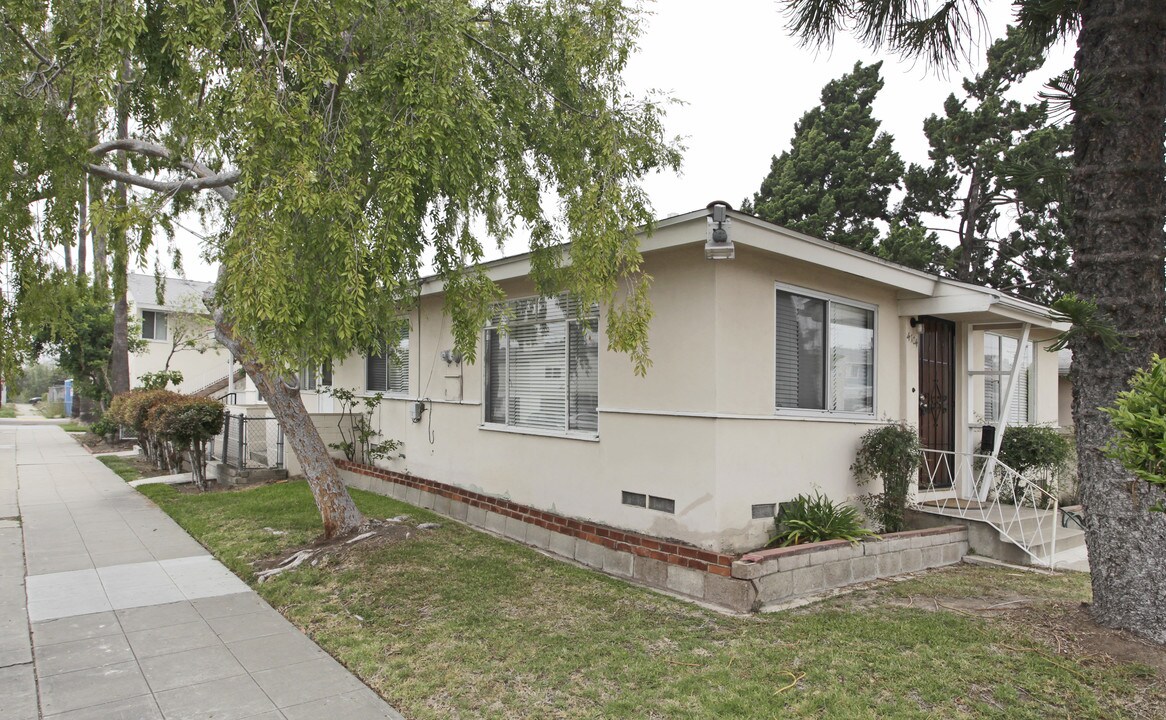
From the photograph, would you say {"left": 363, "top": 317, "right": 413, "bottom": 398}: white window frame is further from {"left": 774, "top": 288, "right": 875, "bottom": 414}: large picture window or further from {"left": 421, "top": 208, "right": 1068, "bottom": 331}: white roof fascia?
{"left": 774, "top": 288, "right": 875, "bottom": 414}: large picture window

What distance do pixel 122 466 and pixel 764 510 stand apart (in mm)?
13484

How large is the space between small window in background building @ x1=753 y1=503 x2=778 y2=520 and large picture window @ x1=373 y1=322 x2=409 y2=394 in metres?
5.85

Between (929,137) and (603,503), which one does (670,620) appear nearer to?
(603,503)

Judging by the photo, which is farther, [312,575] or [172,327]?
[172,327]

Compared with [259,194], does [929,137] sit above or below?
above

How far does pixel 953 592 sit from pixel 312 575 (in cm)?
546

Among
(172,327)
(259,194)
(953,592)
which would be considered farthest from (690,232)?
(172,327)

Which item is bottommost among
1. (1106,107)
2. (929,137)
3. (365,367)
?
(365,367)

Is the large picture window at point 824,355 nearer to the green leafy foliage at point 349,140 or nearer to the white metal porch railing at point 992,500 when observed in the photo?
the white metal porch railing at point 992,500

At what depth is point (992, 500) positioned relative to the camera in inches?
352

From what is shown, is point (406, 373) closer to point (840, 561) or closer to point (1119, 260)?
point (840, 561)

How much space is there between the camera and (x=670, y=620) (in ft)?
16.8

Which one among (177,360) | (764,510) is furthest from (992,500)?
(177,360)

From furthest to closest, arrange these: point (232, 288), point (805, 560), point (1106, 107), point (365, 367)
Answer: point (365, 367)
point (805, 560)
point (1106, 107)
point (232, 288)
